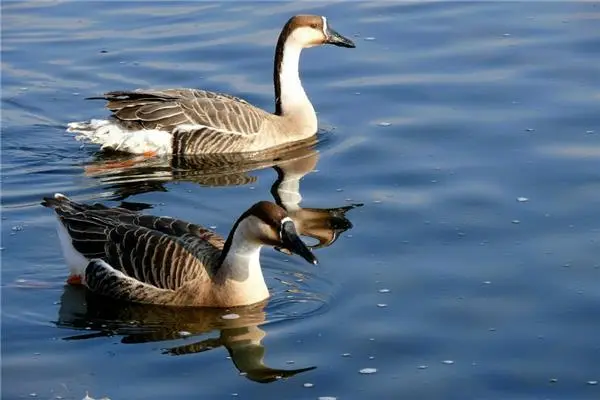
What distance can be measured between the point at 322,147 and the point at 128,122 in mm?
2137

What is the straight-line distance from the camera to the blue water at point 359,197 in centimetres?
909

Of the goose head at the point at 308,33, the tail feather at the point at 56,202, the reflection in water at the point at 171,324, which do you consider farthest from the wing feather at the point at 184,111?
the reflection in water at the point at 171,324

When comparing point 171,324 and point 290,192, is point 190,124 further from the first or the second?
point 171,324

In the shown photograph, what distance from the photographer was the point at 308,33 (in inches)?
603

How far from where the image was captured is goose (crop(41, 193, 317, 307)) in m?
9.90

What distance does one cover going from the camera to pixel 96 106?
15969 millimetres

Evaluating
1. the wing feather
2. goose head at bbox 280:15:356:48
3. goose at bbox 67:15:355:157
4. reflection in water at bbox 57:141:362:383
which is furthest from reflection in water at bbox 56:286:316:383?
goose head at bbox 280:15:356:48

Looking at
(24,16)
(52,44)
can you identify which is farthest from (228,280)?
(24,16)

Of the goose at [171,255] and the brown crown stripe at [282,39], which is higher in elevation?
the brown crown stripe at [282,39]

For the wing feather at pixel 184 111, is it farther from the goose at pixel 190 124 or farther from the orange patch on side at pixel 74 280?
the orange patch on side at pixel 74 280

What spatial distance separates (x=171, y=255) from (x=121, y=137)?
4336 mm

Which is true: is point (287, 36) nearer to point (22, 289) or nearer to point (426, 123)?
point (426, 123)

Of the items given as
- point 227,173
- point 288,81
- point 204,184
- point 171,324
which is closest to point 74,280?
point 171,324

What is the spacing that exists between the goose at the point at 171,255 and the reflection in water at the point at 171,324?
0.09 m
